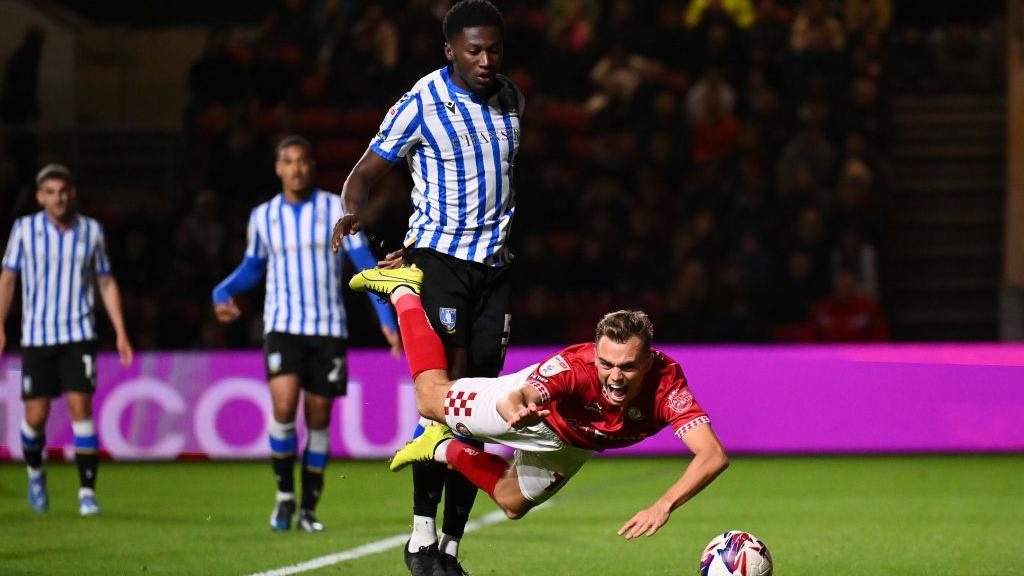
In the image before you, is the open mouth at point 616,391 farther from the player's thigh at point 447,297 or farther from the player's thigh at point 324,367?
the player's thigh at point 324,367

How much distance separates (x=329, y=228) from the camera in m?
8.02

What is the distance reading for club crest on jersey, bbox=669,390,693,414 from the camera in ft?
16.8

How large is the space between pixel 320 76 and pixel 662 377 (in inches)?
433

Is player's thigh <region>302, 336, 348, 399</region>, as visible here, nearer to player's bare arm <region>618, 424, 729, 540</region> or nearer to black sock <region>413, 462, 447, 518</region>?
black sock <region>413, 462, 447, 518</region>

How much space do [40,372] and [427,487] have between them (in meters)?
3.90

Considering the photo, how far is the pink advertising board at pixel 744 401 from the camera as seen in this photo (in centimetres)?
1170

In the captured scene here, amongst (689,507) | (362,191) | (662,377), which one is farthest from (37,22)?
(662,377)

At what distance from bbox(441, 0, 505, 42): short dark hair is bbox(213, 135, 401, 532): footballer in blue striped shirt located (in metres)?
2.48

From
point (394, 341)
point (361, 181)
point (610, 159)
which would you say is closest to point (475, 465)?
point (361, 181)

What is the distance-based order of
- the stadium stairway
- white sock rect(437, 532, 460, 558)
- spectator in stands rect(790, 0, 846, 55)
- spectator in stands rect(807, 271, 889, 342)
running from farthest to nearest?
the stadium stairway
spectator in stands rect(790, 0, 846, 55)
spectator in stands rect(807, 271, 889, 342)
white sock rect(437, 532, 460, 558)

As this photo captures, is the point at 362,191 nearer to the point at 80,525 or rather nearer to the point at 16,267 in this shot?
the point at 80,525

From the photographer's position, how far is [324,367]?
8008mm

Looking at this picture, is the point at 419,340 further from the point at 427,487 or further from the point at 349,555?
the point at 349,555

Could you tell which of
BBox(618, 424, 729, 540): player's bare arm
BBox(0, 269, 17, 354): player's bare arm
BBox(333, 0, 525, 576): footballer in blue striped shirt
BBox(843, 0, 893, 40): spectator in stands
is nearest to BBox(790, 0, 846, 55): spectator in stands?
BBox(843, 0, 893, 40): spectator in stands
